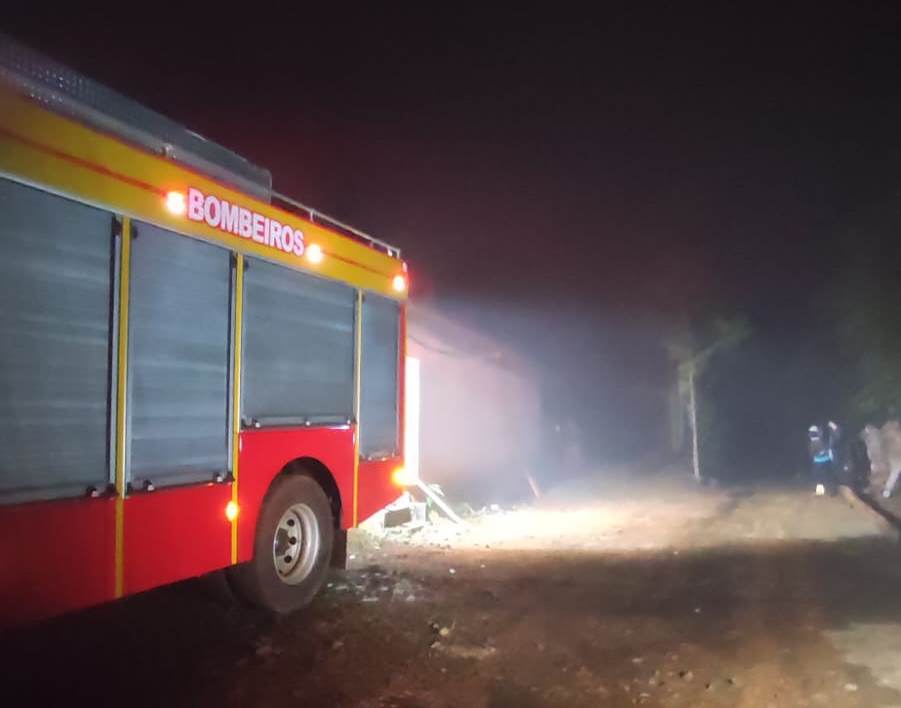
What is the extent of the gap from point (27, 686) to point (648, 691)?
3.62 metres

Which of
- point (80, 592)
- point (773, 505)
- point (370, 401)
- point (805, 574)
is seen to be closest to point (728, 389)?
point (773, 505)

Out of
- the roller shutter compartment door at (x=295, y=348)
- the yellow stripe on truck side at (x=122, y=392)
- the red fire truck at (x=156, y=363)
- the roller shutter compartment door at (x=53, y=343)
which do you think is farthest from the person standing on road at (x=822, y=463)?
the roller shutter compartment door at (x=53, y=343)

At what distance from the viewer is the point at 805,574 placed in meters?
9.44

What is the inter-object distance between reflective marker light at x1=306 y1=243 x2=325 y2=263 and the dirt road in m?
2.56

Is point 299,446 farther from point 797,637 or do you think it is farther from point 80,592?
point 797,637

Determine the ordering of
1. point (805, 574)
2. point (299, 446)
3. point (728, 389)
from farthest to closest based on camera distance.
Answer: point (728, 389) → point (805, 574) → point (299, 446)

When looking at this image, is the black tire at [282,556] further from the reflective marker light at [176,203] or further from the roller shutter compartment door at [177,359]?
the reflective marker light at [176,203]

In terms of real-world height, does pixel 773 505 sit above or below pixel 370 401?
below

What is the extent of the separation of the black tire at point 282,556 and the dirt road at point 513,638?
7.3 inches

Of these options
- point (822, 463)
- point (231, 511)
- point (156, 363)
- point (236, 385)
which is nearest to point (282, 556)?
point (231, 511)

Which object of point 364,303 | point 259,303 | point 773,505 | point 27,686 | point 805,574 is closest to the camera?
point 27,686

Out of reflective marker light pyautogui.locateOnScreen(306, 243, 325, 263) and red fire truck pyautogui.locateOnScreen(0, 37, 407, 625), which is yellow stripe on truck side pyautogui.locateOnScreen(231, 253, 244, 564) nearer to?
red fire truck pyautogui.locateOnScreen(0, 37, 407, 625)

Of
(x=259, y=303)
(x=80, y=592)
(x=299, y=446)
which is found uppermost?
(x=259, y=303)

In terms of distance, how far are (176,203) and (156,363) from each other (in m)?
0.98
